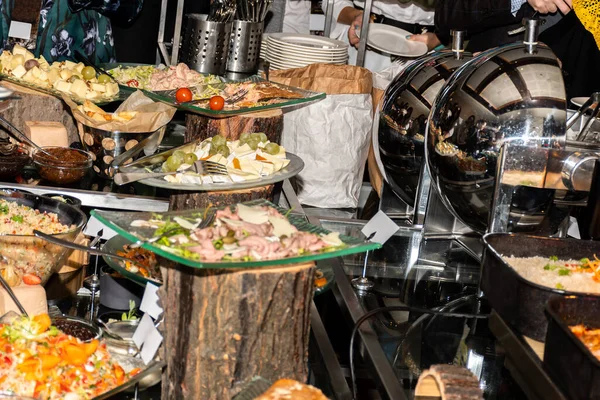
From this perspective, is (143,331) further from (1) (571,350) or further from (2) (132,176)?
(1) (571,350)

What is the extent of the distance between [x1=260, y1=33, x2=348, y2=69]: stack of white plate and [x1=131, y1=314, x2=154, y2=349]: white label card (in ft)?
5.16

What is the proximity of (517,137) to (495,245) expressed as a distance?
27cm

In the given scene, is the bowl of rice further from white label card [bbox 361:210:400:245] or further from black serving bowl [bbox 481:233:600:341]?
black serving bowl [bbox 481:233:600:341]

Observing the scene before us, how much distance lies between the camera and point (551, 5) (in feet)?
7.72

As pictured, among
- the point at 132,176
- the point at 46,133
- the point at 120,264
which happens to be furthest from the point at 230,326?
the point at 46,133

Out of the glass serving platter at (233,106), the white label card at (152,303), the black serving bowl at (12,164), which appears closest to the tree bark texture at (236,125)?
the glass serving platter at (233,106)

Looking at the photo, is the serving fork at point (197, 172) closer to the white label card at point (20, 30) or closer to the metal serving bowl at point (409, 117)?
the metal serving bowl at point (409, 117)

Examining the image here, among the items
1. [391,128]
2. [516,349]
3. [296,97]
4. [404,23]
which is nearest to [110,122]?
[296,97]

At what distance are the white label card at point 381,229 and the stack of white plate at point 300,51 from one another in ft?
3.63

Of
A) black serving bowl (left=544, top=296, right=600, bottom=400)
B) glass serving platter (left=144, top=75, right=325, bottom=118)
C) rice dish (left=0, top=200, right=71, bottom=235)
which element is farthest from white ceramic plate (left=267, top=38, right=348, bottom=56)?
black serving bowl (left=544, top=296, right=600, bottom=400)

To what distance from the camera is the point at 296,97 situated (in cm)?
226

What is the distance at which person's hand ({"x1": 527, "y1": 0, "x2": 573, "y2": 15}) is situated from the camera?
2344 mm

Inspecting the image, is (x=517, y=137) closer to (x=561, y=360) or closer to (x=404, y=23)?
(x=561, y=360)

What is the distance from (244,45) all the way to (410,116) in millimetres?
1206
